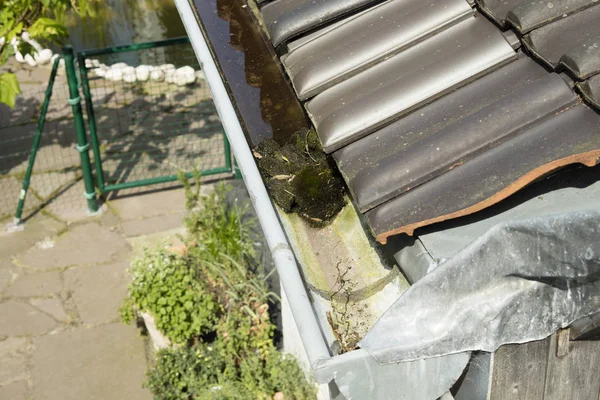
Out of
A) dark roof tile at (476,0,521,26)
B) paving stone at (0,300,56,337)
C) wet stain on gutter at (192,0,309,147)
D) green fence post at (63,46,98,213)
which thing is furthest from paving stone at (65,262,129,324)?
dark roof tile at (476,0,521,26)

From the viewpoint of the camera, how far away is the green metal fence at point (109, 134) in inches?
268

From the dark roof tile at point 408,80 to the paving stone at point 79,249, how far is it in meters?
4.71

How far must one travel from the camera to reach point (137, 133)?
8031mm

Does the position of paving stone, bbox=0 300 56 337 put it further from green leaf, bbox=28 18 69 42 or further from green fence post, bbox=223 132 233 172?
green fence post, bbox=223 132 233 172

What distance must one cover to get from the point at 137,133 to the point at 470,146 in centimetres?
654

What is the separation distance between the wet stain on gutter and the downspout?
1.7 inches

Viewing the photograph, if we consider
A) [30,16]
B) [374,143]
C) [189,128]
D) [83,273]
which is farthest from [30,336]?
[374,143]

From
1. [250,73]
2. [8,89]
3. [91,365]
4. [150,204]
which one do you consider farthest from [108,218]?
[250,73]

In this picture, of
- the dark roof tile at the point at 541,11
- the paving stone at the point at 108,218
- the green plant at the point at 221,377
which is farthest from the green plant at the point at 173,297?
the dark roof tile at the point at 541,11

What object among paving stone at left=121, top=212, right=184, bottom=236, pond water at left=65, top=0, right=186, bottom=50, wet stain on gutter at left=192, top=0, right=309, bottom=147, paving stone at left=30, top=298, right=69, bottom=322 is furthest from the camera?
pond water at left=65, top=0, right=186, bottom=50

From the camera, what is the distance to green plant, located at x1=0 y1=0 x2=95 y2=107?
5816 millimetres

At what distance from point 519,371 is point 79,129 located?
5.36 meters

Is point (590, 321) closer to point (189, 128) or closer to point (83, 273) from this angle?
point (83, 273)

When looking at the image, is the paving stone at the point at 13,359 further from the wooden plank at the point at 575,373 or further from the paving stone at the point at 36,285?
the wooden plank at the point at 575,373
